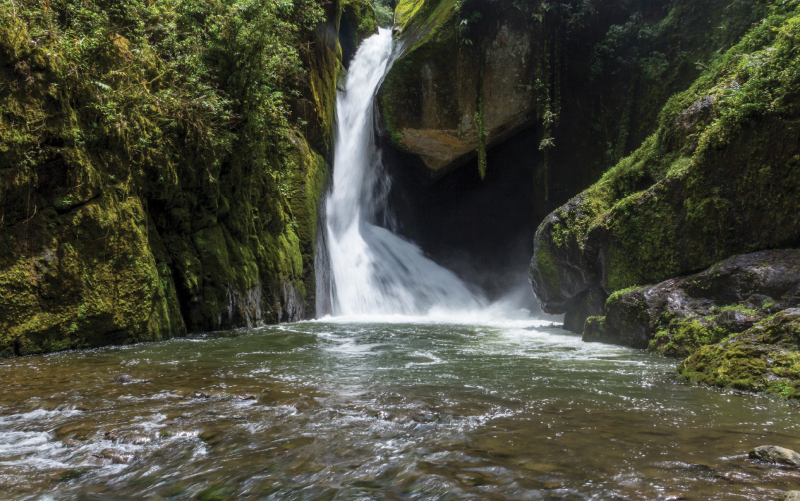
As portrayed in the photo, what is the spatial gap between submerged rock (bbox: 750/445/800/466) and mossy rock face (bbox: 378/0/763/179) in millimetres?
12835

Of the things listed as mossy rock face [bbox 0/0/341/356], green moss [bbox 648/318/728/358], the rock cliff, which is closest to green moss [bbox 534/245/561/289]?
the rock cliff

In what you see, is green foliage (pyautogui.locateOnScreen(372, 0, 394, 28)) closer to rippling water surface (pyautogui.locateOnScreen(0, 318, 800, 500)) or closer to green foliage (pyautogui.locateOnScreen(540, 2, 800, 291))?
green foliage (pyautogui.locateOnScreen(540, 2, 800, 291))

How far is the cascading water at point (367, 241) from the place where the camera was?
1554 centimetres

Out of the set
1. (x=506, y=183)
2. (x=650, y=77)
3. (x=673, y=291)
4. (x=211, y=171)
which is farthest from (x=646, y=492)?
(x=506, y=183)

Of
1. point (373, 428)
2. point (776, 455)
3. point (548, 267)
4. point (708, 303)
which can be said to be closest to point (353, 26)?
point (548, 267)

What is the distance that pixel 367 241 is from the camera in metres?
17.5

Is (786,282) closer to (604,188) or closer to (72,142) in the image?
(604,188)

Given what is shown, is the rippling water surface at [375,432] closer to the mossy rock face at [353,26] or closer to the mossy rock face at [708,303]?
the mossy rock face at [708,303]

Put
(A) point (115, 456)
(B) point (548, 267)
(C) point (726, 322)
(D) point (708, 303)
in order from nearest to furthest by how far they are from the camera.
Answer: (A) point (115, 456) < (C) point (726, 322) < (D) point (708, 303) < (B) point (548, 267)

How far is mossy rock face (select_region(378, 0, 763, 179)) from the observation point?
13.6 m

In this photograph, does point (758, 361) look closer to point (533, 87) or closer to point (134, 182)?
point (134, 182)

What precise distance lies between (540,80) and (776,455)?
14.6 meters

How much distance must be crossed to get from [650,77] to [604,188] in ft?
19.2

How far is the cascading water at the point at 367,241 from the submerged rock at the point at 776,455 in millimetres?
12634
